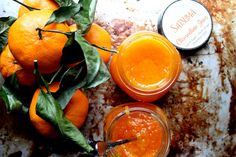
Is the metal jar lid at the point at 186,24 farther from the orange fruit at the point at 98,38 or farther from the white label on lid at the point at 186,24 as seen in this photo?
the orange fruit at the point at 98,38

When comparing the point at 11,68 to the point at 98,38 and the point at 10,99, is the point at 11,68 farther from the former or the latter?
the point at 98,38

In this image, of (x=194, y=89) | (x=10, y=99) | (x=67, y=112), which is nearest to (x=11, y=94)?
(x=10, y=99)

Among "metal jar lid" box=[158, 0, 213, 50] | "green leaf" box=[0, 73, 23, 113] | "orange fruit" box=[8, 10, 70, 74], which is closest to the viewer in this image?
"orange fruit" box=[8, 10, 70, 74]

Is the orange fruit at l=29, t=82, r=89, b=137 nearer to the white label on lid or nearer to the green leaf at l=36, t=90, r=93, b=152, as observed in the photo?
the green leaf at l=36, t=90, r=93, b=152

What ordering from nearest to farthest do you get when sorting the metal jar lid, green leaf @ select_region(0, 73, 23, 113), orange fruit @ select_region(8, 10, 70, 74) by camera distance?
orange fruit @ select_region(8, 10, 70, 74), green leaf @ select_region(0, 73, 23, 113), the metal jar lid

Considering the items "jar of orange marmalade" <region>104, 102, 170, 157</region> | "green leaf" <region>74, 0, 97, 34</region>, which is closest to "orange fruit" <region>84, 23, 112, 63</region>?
"green leaf" <region>74, 0, 97, 34</region>

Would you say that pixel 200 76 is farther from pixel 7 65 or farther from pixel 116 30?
pixel 7 65

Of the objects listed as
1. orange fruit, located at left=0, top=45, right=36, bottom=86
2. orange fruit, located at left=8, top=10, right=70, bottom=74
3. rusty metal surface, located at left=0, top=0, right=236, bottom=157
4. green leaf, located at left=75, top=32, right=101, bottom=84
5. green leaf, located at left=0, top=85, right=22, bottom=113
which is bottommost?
rusty metal surface, located at left=0, top=0, right=236, bottom=157
